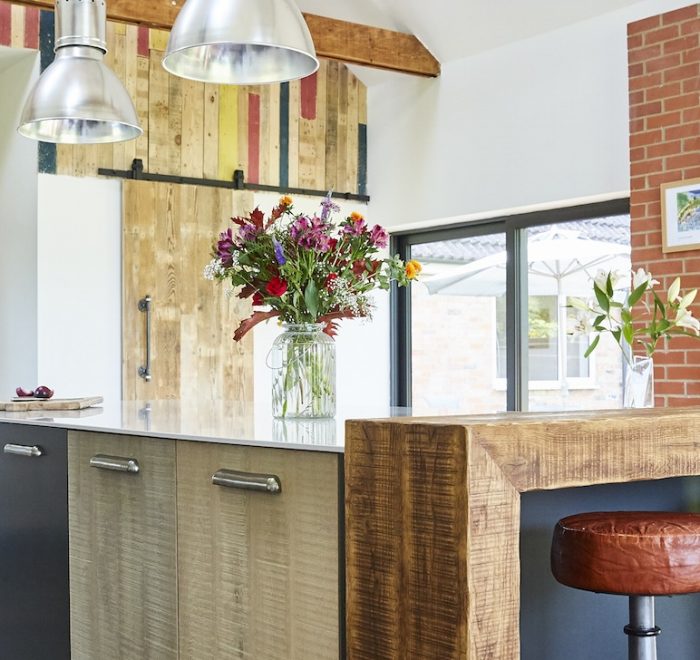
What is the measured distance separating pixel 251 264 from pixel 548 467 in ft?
3.76

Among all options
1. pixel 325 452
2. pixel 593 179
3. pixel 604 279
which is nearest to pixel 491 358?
pixel 593 179

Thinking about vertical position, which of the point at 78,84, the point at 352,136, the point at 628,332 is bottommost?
the point at 628,332

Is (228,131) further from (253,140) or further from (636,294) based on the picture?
(636,294)

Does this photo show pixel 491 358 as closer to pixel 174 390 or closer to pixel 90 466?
pixel 174 390

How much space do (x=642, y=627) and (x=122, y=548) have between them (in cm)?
124

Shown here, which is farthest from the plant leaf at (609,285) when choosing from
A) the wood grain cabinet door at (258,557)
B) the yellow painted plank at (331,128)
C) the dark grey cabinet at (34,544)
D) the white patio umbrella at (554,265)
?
the yellow painted plank at (331,128)

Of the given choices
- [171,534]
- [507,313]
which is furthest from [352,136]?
[171,534]

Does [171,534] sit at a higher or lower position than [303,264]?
lower

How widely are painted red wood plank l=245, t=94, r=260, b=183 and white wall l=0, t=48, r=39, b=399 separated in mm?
1332

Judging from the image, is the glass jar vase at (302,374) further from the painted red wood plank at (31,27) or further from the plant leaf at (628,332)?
the painted red wood plank at (31,27)

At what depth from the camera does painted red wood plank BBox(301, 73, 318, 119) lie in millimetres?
6801

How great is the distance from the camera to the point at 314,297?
264cm

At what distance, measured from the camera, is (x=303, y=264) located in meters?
2.63

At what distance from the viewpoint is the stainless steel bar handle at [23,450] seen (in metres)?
2.96
